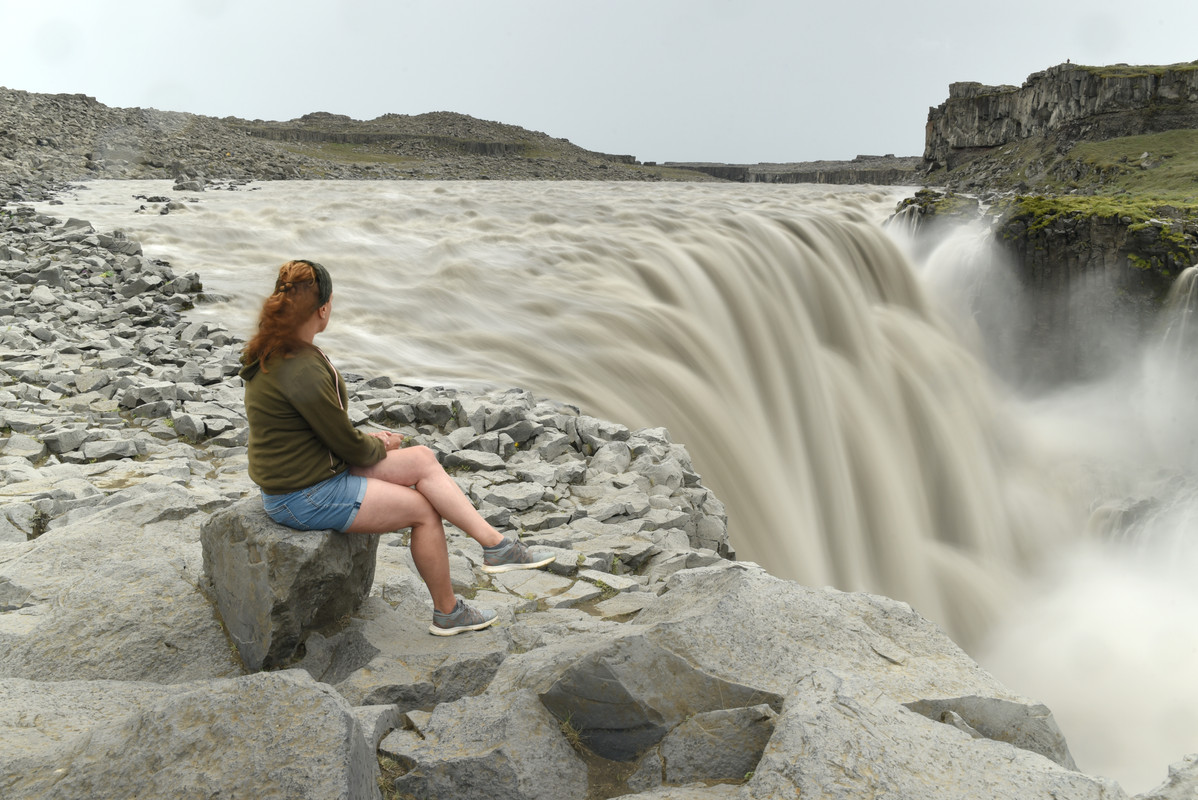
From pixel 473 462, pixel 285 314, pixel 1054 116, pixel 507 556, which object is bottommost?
pixel 473 462

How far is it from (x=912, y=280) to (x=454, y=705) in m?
17.0

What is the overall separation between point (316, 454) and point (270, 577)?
587mm

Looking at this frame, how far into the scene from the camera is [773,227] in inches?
679

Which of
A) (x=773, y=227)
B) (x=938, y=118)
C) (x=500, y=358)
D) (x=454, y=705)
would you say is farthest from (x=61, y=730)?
(x=938, y=118)

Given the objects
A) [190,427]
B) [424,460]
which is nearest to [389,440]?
[424,460]

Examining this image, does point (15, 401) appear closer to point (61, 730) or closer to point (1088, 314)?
point (61, 730)

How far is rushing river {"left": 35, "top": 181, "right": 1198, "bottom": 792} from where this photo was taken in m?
9.70

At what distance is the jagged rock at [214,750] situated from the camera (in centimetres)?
236

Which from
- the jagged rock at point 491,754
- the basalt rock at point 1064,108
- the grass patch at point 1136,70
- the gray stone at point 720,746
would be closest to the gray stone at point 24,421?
the jagged rock at point 491,754

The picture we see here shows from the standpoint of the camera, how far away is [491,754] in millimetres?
2943

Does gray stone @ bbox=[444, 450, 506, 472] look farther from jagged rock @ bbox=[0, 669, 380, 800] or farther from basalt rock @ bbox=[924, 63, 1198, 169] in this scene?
basalt rock @ bbox=[924, 63, 1198, 169]

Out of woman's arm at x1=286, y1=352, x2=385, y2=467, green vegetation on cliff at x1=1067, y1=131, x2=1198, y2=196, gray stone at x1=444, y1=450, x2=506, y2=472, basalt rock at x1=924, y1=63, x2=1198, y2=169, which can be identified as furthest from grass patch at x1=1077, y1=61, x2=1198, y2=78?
woman's arm at x1=286, y1=352, x2=385, y2=467

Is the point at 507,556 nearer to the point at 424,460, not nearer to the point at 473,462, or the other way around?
the point at 424,460

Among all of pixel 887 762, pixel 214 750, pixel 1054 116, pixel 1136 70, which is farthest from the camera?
pixel 1054 116
